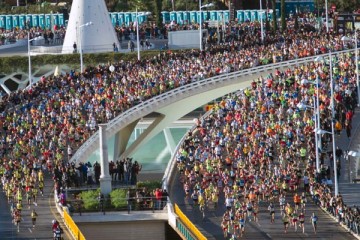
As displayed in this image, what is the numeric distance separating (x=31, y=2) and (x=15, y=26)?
18.0 metres

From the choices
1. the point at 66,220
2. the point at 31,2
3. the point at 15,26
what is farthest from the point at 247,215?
the point at 31,2

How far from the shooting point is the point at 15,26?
524ft

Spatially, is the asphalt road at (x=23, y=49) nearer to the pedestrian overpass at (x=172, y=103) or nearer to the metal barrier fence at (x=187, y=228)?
the pedestrian overpass at (x=172, y=103)

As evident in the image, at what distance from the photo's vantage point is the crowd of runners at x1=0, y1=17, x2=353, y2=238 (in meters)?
88.1

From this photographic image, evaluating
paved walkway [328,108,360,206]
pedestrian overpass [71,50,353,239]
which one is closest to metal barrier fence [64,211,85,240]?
paved walkway [328,108,360,206]

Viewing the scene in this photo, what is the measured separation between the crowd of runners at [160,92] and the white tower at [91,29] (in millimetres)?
12362

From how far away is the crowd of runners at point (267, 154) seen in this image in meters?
82.1

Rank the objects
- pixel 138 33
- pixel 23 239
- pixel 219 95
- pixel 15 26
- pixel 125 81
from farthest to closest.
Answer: pixel 15 26 < pixel 138 33 < pixel 219 95 < pixel 125 81 < pixel 23 239

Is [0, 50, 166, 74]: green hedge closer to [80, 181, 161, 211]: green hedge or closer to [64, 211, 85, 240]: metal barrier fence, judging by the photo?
[80, 181, 161, 211]: green hedge

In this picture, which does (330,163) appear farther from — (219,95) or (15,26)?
(15,26)

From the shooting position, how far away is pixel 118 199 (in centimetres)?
8512

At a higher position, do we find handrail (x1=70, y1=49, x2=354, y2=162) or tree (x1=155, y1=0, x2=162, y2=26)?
tree (x1=155, y1=0, x2=162, y2=26)

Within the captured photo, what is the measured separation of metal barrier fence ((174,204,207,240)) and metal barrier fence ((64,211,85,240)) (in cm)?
461

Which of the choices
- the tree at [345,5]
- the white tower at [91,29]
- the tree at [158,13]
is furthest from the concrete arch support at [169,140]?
the tree at [345,5]
